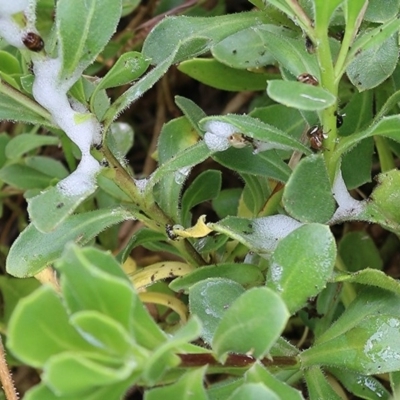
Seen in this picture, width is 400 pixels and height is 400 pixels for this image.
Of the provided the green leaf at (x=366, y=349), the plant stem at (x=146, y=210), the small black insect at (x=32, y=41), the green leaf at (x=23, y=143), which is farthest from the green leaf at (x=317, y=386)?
the green leaf at (x=23, y=143)

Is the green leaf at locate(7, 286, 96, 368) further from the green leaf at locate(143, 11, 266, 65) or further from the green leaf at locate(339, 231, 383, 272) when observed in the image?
the green leaf at locate(339, 231, 383, 272)

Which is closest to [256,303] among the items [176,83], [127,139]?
[127,139]

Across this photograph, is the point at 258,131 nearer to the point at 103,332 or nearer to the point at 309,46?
the point at 309,46

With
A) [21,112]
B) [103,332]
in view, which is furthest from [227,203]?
[103,332]

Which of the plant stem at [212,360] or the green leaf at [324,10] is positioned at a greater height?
the green leaf at [324,10]

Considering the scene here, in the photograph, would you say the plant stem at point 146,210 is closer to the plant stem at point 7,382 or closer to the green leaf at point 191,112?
the green leaf at point 191,112

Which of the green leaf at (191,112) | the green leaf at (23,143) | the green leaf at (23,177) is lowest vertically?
the green leaf at (23,177)

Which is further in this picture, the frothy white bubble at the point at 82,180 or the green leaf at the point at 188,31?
the green leaf at the point at 188,31
